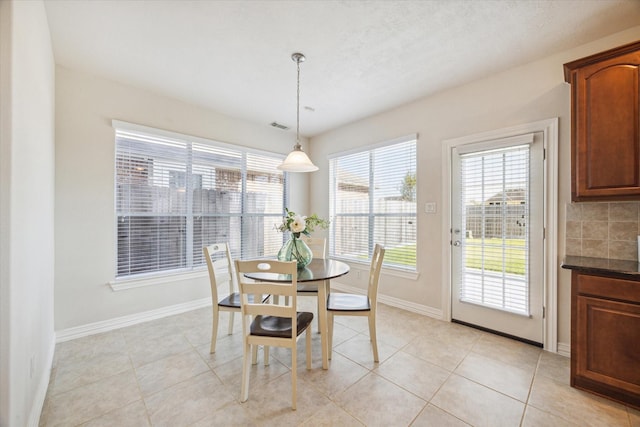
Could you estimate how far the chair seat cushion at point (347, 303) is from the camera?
220cm

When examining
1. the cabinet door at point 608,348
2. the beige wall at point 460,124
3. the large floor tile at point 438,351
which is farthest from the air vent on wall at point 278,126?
the cabinet door at point 608,348

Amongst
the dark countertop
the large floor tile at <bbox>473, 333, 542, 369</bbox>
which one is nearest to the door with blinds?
the large floor tile at <bbox>473, 333, 542, 369</bbox>

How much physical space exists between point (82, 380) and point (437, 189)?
12.4 ft

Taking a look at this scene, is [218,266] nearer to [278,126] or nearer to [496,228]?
[278,126]

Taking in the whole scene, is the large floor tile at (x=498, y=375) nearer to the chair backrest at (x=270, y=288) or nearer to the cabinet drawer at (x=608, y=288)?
the cabinet drawer at (x=608, y=288)

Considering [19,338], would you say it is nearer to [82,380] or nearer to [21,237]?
[21,237]

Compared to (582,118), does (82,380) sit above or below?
below

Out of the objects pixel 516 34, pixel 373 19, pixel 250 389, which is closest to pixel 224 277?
pixel 250 389

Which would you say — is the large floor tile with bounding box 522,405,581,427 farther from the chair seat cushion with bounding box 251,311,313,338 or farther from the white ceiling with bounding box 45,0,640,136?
the white ceiling with bounding box 45,0,640,136

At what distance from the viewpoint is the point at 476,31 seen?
2.10 m

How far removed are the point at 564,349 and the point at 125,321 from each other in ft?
14.5

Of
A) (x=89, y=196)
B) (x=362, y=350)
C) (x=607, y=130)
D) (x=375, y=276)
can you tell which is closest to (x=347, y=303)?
(x=375, y=276)

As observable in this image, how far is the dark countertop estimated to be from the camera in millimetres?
1694

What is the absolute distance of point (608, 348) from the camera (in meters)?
1.76
